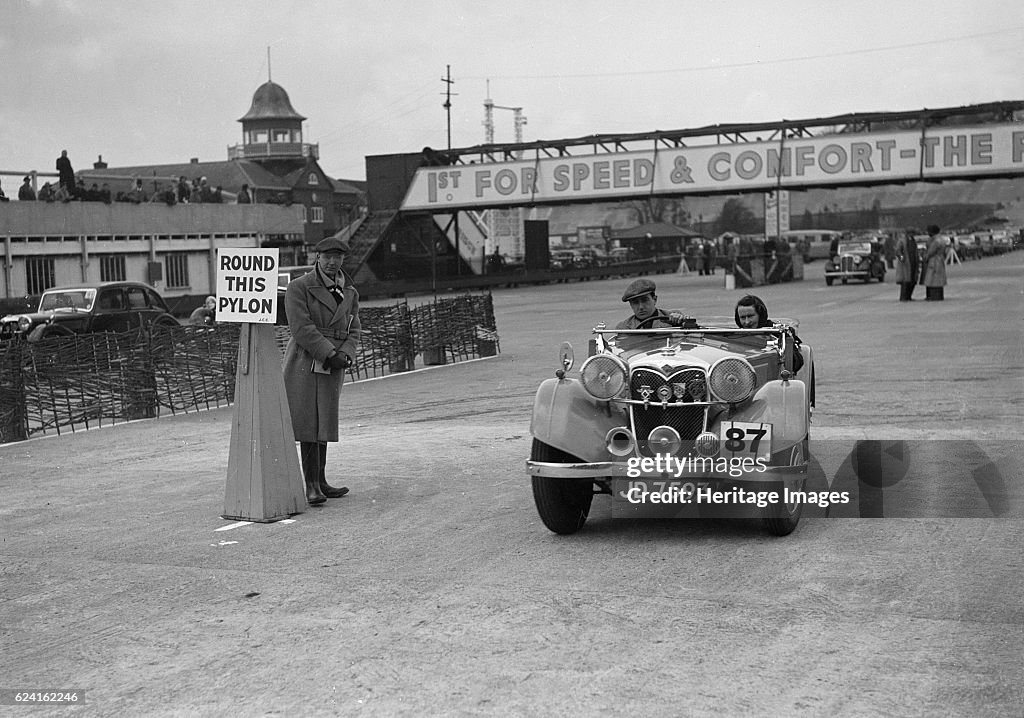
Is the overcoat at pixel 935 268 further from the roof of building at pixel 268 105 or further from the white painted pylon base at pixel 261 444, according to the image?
the roof of building at pixel 268 105

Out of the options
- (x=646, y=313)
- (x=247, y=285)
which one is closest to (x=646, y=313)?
(x=646, y=313)

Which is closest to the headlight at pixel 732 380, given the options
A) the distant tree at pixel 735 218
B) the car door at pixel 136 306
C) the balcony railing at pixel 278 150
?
the car door at pixel 136 306

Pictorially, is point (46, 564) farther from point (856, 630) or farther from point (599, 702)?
point (856, 630)

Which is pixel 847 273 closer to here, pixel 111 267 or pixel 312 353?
pixel 111 267

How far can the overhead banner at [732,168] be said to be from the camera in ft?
157

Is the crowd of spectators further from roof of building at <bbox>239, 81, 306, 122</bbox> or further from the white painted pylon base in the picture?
roof of building at <bbox>239, 81, 306, 122</bbox>

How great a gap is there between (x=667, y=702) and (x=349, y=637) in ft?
5.48

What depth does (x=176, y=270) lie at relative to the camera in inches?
1767

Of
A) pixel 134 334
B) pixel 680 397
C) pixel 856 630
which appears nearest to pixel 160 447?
pixel 134 334

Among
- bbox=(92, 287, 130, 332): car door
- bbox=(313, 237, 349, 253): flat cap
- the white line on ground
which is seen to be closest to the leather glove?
bbox=(313, 237, 349, 253): flat cap

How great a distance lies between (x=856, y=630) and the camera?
5762 millimetres

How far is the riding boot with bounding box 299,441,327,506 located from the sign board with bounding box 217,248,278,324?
1.06 m

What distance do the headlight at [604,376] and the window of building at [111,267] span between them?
35.7 metres

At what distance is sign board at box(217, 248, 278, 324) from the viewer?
896cm
